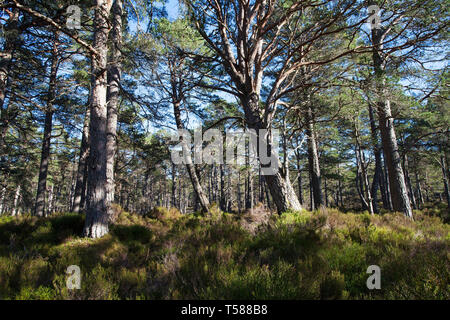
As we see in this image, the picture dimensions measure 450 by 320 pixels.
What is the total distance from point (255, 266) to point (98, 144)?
533 cm

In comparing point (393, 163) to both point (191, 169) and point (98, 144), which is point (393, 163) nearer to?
point (191, 169)

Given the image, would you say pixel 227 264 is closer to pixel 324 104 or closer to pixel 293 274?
pixel 293 274

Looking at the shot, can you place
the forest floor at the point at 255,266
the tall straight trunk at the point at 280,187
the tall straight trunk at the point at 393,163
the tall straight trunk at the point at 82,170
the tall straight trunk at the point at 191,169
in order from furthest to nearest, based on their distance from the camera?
1. the tall straight trunk at the point at 82,170
2. the tall straight trunk at the point at 191,169
3. the tall straight trunk at the point at 393,163
4. the tall straight trunk at the point at 280,187
5. the forest floor at the point at 255,266

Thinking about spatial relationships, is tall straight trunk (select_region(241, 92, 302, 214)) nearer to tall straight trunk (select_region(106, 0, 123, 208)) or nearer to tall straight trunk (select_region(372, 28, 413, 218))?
tall straight trunk (select_region(372, 28, 413, 218))

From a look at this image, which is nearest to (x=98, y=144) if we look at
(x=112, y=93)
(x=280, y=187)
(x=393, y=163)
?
(x=112, y=93)

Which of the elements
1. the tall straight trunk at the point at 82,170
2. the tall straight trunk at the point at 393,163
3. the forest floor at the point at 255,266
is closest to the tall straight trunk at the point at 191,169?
the forest floor at the point at 255,266

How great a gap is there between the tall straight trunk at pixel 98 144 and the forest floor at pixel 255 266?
20.5 inches

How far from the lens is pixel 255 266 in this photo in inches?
102

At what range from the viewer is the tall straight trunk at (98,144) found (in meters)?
5.26

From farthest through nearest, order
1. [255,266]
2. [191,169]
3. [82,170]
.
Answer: [82,170] < [191,169] < [255,266]

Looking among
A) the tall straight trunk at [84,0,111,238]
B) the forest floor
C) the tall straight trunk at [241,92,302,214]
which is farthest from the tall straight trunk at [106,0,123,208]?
the tall straight trunk at [241,92,302,214]

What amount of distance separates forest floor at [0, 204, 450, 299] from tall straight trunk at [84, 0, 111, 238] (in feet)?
1.71

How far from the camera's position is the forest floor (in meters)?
2.23

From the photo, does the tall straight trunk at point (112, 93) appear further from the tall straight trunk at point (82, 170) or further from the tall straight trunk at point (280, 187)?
the tall straight trunk at point (280, 187)
